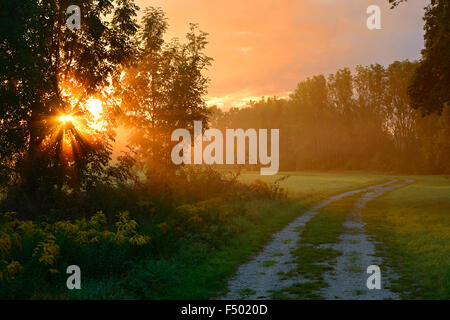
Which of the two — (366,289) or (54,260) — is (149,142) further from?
(366,289)

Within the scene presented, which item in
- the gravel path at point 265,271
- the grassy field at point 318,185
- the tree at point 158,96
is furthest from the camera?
the grassy field at point 318,185

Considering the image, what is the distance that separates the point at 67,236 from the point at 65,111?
28.6 feet

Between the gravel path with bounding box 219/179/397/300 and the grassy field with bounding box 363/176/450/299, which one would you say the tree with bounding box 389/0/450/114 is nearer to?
the grassy field with bounding box 363/176/450/299

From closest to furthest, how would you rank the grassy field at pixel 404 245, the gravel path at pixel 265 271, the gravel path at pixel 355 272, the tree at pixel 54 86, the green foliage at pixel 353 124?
1. the gravel path at pixel 355 272
2. the gravel path at pixel 265 271
3. the grassy field at pixel 404 245
4. the tree at pixel 54 86
5. the green foliage at pixel 353 124

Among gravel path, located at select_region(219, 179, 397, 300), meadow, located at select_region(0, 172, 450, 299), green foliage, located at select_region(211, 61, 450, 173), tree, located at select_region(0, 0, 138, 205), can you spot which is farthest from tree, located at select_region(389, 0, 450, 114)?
green foliage, located at select_region(211, 61, 450, 173)

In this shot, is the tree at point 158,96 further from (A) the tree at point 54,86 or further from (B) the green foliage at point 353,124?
(B) the green foliage at point 353,124

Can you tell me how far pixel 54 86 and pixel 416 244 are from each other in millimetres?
15443

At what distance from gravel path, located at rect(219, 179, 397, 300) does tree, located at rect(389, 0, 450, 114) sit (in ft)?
43.5

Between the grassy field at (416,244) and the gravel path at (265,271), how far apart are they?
2.34m

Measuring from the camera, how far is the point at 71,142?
18406 mm

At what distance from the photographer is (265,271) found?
32.6 feet

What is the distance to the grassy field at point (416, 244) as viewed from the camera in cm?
858

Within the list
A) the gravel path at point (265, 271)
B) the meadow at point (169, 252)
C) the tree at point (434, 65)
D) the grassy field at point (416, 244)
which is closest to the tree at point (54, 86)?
the meadow at point (169, 252)
